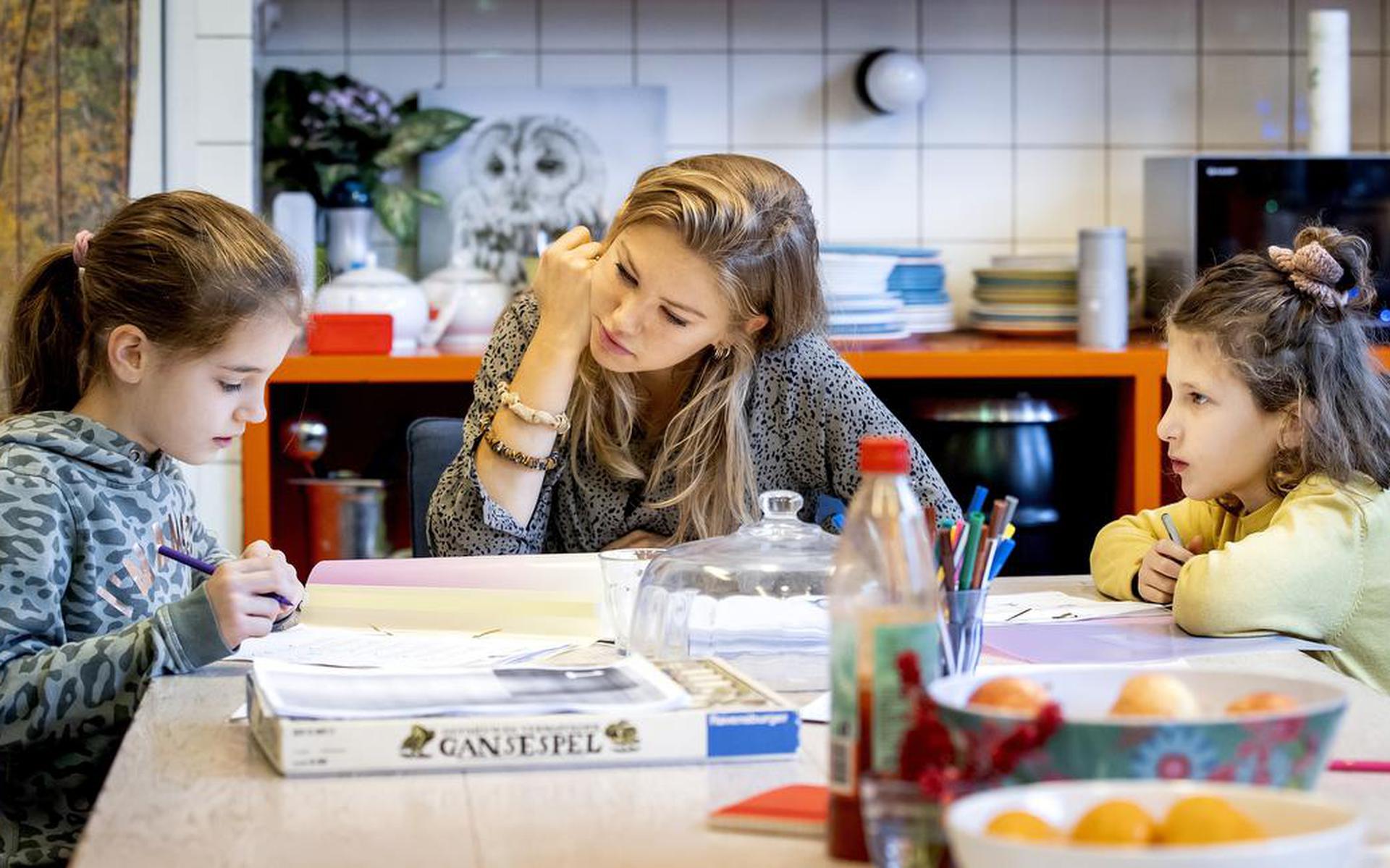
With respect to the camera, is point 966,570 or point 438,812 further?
point 966,570

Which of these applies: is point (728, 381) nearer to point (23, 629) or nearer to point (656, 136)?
point (23, 629)

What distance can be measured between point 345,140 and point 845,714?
263 cm

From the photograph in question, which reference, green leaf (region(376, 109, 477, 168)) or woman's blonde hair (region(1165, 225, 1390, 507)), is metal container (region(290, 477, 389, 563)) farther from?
woman's blonde hair (region(1165, 225, 1390, 507))

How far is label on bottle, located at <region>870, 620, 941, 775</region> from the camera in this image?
814mm

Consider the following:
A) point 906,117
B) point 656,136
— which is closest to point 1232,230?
point 906,117

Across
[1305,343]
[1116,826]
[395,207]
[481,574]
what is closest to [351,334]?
[395,207]

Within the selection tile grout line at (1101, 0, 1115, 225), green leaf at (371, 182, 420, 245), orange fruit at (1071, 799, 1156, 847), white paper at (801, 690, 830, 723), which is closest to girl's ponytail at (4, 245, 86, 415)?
white paper at (801, 690, 830, 723)

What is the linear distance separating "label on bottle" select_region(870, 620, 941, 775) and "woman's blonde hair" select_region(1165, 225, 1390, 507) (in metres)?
0.97

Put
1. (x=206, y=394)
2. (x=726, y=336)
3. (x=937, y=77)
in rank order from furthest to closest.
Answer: (x=937, y=77), (x=726, y=336), (x=206, y=394)

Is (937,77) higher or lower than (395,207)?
higher

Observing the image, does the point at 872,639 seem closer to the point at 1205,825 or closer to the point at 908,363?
the point at 1205,825


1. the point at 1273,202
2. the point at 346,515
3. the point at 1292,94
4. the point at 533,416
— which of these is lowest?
the point at 346,515

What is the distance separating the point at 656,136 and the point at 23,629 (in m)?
2.24

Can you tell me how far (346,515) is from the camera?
303 cm
